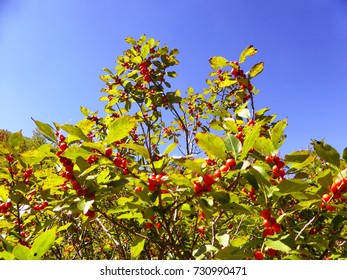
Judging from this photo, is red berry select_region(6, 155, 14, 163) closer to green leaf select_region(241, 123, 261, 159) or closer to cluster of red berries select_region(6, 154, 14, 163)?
cluster of red berries select_region(6, 154, 14, 163)

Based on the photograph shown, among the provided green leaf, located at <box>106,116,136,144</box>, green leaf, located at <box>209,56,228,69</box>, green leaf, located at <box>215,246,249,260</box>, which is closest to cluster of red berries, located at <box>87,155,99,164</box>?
green leaf, located at <box>106,116,136,144</box>

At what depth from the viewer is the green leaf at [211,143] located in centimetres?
160

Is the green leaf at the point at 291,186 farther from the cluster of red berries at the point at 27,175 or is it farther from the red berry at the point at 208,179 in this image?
the cluster of red berries at the point at 27,175

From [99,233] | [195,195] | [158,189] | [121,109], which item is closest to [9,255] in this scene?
[158,189]

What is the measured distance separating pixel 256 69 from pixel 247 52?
202mm

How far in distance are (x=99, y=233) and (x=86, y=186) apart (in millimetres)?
4774

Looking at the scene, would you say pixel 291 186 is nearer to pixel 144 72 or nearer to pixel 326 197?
pixel 326 197

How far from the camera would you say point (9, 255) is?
4.58 feet

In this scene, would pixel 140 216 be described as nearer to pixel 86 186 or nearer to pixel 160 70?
pixel 86 186

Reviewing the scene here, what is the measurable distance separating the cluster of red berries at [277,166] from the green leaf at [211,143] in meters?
0.38

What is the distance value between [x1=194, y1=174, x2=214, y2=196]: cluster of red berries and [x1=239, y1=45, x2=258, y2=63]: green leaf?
63.3 inches

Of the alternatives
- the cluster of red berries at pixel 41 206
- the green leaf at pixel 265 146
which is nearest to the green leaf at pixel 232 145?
the green leaf at pixel 265 146

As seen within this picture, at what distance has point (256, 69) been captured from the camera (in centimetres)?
274

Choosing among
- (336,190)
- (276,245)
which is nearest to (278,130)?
(336,190)
